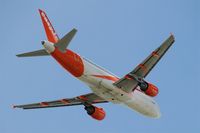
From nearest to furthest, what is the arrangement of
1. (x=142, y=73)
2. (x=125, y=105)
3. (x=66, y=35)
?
(x=66, y=35) < (x=142, y=73) < (x=125, y=105)

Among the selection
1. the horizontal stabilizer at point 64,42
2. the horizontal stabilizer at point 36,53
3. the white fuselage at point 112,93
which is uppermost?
the white fuselage at point 112,93

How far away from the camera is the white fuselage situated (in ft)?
178

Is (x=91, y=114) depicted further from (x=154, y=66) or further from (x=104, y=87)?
(x=154, y=66)

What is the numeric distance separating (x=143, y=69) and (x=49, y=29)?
11314 millimetres

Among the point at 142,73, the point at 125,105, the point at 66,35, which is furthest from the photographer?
the point at 125,105

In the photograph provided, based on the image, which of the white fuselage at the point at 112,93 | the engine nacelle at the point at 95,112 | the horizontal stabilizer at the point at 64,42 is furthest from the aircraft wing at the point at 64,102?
the horizontal stabilizer at the point at 64,42

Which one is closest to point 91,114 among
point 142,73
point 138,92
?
point 138,92

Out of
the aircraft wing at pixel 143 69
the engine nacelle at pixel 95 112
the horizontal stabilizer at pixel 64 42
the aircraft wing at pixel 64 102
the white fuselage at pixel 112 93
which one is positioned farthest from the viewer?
the aircraft wing at pixel 64 102

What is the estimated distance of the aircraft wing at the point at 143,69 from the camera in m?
50.2

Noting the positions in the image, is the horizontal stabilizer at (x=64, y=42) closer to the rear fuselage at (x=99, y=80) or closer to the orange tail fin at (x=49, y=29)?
the rear fuselage at (x=99, y=80)

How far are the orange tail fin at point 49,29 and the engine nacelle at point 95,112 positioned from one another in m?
9.66

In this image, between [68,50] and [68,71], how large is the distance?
2378mm

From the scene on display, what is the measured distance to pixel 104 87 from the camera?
2153 inches

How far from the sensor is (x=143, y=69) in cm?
5272
